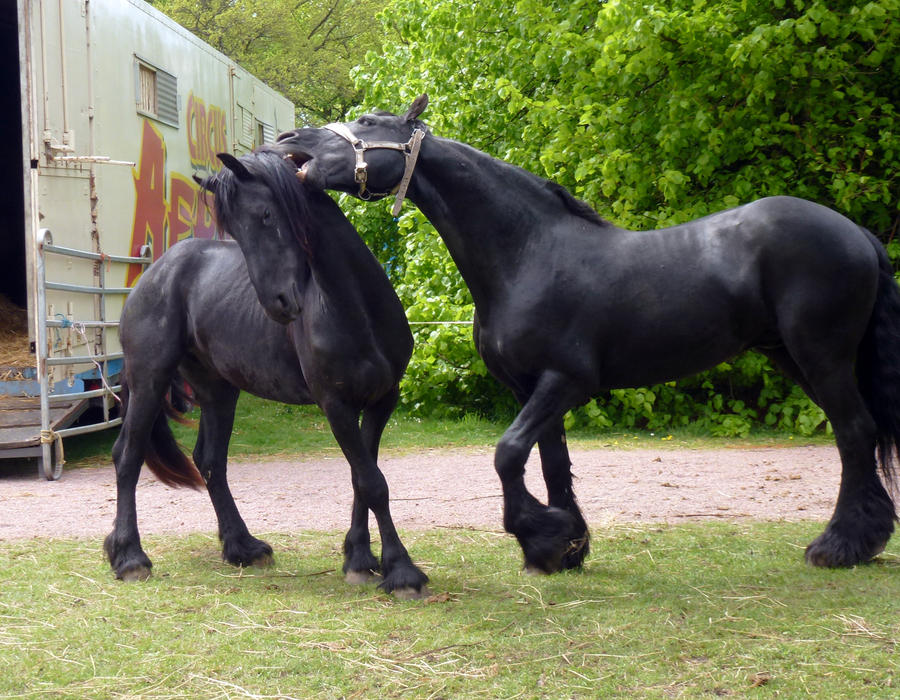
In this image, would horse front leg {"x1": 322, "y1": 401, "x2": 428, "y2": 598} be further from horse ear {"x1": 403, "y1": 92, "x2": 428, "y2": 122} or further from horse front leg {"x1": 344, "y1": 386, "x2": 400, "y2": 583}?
horse ear {"x1": 403, "y1": 92, "x2": 428, "y2": 122}

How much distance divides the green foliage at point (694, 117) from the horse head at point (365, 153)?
4362 millimetres

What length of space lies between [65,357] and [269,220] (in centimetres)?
474

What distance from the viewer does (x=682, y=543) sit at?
16.9 feet

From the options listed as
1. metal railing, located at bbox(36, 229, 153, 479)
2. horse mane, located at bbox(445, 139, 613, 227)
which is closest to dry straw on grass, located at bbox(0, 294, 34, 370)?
metal railing, located at bbox(36, 229, 153, 479)

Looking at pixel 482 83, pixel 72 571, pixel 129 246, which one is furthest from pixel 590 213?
pixel 482 83

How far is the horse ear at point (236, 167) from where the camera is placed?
395 centimetres

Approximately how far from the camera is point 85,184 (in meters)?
8.25

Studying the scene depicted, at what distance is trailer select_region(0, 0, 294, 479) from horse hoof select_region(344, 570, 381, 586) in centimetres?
273

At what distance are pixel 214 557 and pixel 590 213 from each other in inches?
110

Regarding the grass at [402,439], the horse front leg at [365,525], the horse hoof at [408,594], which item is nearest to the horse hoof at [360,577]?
the horse front leg at [365,525]

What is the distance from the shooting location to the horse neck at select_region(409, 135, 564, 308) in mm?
4184

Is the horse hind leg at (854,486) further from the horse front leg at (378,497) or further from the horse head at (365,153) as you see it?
the horse head at (365,153)

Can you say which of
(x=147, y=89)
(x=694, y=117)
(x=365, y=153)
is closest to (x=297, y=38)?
(x=147, y=89)

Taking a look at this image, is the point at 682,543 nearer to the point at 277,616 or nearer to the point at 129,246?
the point at 277,616
